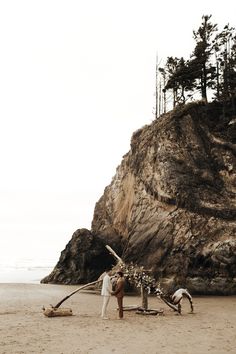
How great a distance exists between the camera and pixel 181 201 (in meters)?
34.8

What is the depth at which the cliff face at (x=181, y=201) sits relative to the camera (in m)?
31.0

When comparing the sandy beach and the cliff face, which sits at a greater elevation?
the cliff face

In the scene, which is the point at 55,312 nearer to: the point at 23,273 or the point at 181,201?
the point at 181,201

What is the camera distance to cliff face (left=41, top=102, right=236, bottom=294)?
31.0 m

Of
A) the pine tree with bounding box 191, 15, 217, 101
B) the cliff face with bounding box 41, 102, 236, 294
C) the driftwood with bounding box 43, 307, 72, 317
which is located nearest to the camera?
the driftwood with bounding box 43, 307, 72, 317

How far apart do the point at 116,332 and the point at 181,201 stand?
21899 mm

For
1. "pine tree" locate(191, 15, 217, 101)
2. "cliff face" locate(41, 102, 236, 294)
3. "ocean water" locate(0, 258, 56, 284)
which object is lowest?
"ocean water" locate(0, 258, 56, 284)

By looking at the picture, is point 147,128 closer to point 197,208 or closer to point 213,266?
point 197,208

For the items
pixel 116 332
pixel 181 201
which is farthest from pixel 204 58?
pixel 116 332

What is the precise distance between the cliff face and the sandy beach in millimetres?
10110

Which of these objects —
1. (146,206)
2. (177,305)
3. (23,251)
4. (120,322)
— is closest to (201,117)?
(146,206)

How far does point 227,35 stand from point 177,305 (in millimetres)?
45136

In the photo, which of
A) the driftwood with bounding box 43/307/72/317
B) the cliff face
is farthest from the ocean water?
the driftwood with bounding box 43/307/72/317

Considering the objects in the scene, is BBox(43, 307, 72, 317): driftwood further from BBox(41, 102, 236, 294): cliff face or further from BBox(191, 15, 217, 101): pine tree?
BBox(191, 15, 217, 101): pine tree
